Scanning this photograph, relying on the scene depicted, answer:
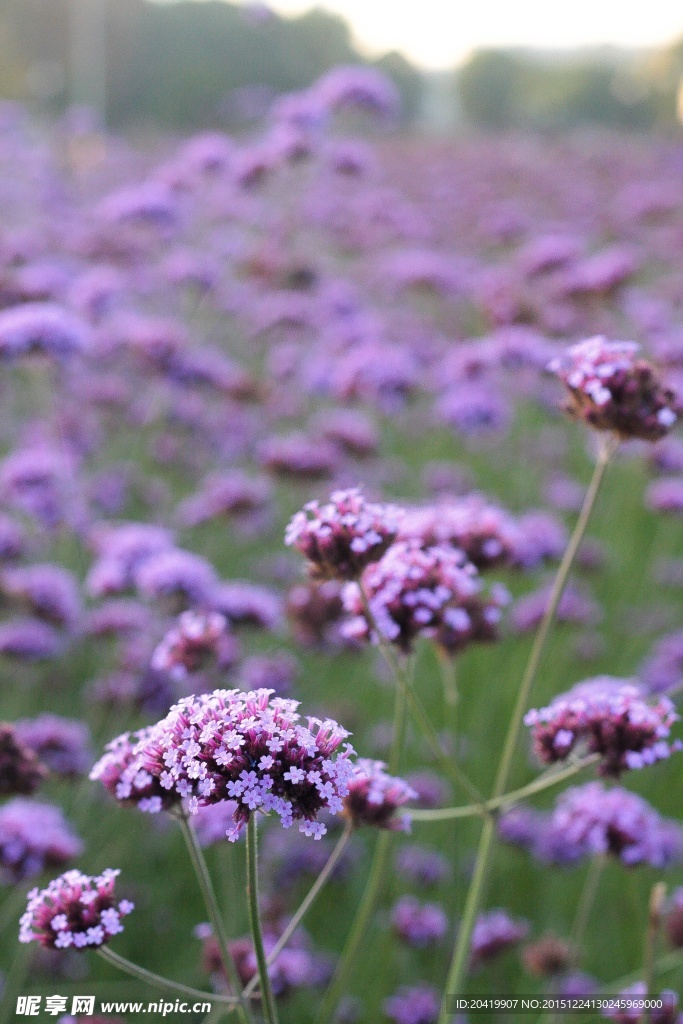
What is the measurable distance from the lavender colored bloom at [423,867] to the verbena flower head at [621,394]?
1662 millimetres

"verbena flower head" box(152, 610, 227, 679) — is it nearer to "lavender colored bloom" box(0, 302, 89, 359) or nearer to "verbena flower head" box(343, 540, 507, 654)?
"verbena flower head" box(343, 540, 507, 654)

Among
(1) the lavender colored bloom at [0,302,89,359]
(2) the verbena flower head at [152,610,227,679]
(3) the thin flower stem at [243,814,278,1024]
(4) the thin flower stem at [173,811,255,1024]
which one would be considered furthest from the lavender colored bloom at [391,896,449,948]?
(1) the lavender colored bloom at [0,302,89,359]

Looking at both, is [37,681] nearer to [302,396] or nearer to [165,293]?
[302,396]

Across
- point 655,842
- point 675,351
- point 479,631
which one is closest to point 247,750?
point 479,631

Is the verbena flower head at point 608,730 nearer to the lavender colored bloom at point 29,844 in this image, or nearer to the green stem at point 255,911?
the green stem at point 255,911

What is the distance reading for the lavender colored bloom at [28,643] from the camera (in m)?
3.09

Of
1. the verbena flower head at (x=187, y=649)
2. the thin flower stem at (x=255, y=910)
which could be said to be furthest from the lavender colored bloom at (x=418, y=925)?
the thin flower stem at (x=255, y=910)

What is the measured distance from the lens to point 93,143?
1336 cm

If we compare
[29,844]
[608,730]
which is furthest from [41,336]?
[608,730]

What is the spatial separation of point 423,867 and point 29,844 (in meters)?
1.35

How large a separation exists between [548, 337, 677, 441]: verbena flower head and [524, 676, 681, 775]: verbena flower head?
0.49m

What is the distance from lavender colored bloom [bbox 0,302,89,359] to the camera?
322cm

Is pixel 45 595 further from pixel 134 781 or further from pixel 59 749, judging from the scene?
pixel 134 781

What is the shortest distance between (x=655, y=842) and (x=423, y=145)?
15.1m
